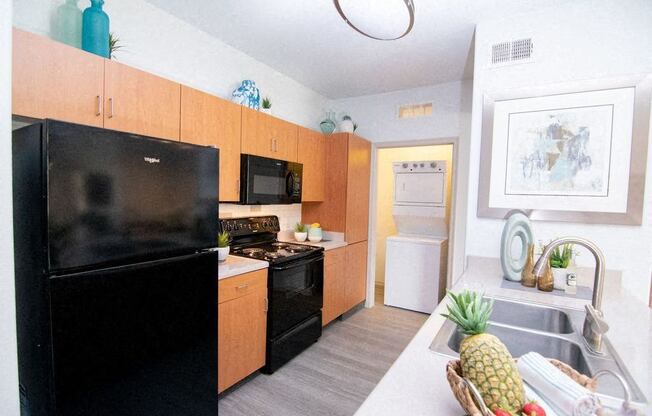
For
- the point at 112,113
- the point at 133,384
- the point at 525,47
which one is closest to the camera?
the point at 133,384

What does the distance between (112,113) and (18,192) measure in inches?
22.2

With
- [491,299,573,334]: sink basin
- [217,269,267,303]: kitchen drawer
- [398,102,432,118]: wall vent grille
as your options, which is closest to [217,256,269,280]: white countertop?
[217,269,267,303]: kitchen drawer

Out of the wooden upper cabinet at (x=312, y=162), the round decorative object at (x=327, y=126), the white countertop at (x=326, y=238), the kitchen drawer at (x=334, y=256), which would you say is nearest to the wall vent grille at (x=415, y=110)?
the round decorative object at (x=327, y=126)

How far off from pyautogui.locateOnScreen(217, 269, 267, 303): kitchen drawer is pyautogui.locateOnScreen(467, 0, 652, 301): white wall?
1.54m

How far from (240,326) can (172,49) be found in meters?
2.06

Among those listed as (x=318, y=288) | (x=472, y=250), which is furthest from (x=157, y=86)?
(x=472, y=250)

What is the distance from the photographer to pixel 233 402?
6.46 feet

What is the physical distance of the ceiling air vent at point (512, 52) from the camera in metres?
1.85

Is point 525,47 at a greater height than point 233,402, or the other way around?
point 525,47

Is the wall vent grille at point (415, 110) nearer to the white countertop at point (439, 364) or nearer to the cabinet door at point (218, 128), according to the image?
the cabinet door at point (218, 128)

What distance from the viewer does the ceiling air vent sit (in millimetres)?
1848

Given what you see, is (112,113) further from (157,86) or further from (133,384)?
(133,384)

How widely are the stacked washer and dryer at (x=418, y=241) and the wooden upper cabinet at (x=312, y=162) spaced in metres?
1.23

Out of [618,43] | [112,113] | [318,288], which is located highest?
[618,43]
